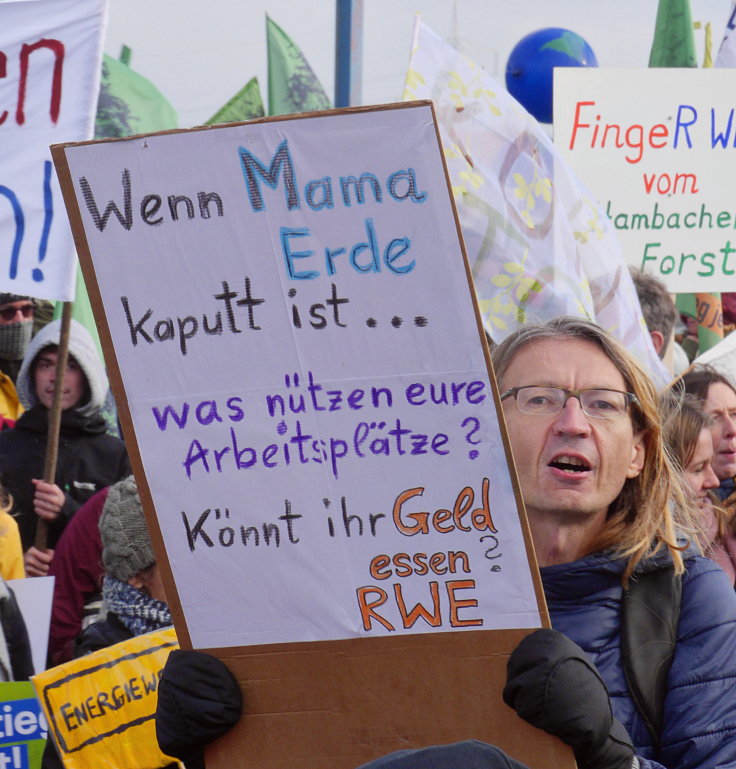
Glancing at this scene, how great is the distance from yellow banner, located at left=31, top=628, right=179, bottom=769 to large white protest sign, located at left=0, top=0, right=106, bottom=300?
1.60 m

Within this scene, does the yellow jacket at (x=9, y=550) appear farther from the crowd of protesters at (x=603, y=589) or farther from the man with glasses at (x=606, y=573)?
the man with glasses at (x=606, y=573)

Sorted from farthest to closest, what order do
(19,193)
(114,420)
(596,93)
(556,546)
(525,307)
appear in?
(114,420) → (596,93) → (19,193) → (525,307) → (556,546)

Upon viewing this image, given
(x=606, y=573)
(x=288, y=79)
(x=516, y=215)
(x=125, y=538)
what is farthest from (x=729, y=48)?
(x=606, y=573)

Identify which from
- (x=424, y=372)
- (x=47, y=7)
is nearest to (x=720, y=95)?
(x=47, y=7)

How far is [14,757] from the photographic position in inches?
120

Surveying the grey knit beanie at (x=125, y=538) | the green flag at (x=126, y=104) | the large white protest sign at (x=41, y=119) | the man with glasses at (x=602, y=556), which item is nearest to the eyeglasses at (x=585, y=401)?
the man with glasses at (x=602, y=556)

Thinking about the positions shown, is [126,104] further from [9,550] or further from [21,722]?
[21,722]

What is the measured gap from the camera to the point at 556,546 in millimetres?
1992

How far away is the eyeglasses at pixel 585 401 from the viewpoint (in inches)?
79.0

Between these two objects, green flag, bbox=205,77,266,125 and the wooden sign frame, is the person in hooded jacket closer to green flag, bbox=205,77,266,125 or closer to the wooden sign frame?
green flag, bbox=205,77,266,125

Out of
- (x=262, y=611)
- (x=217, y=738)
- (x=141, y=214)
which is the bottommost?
(x=217, y=738)

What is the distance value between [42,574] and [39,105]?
1.60 metres

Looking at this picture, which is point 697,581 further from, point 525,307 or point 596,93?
point 596,93

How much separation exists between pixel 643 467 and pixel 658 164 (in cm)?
302
